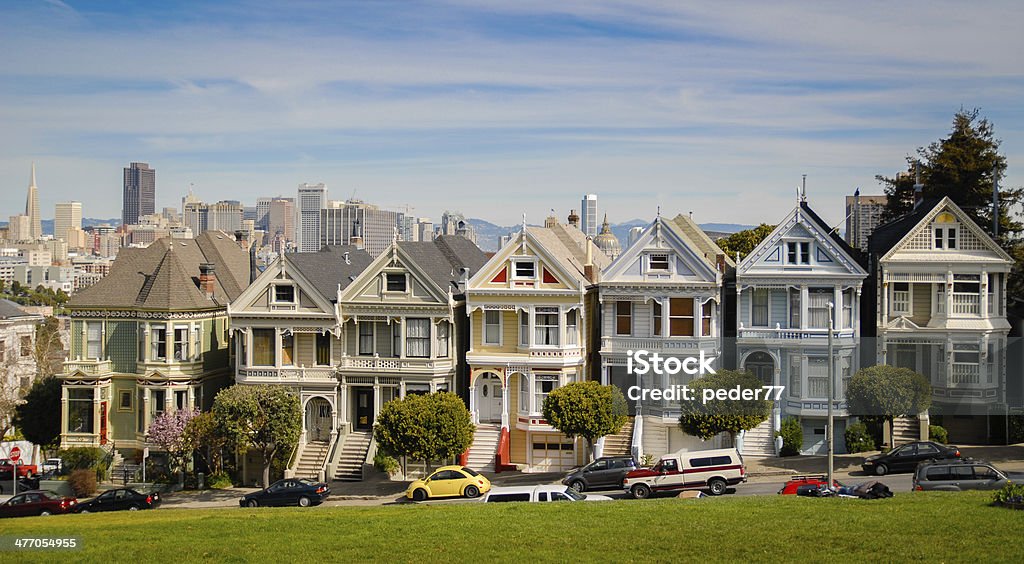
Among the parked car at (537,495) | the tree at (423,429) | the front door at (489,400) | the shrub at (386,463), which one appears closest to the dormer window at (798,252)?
the front door at (489,400)

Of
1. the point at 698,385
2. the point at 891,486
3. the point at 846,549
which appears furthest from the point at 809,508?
the point at 698,385

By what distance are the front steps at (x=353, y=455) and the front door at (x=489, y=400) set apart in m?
5.13

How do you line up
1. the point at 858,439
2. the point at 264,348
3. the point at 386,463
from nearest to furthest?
the point at 858,439 < the point at 386,463 < the point at 264,348

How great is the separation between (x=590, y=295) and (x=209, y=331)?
1822 cm

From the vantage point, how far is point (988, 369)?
156 feet

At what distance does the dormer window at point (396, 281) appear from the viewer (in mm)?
50719

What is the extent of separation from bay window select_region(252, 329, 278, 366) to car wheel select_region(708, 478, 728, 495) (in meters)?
21.4

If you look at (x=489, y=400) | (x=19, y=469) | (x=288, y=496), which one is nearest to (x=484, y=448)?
(x=489, y=400)

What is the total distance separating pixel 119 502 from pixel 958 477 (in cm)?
3032

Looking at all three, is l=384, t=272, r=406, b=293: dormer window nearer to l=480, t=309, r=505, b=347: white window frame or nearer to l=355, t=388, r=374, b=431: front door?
l=480, t=309, r=505, b=347: white window frame

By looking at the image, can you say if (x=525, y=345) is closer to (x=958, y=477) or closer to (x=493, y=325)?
(x=493, y=325)

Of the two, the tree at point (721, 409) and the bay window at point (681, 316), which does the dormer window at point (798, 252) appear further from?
the tree at point (721, 409)

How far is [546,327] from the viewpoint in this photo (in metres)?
49.7

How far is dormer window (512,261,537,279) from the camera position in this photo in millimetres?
49688
